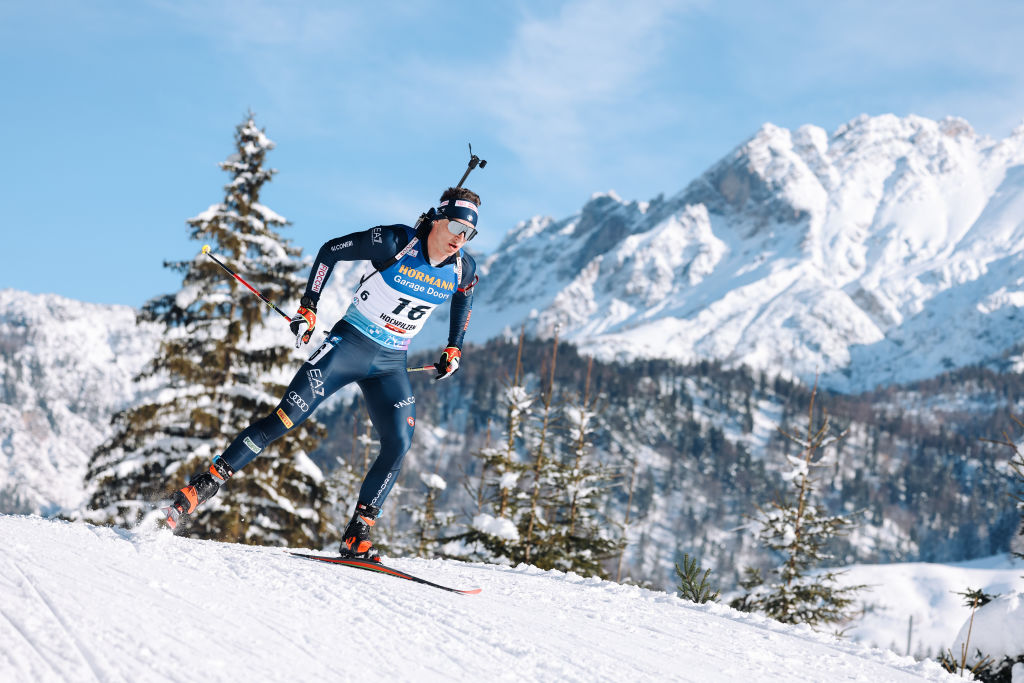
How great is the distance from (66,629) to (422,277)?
3608 millimetres

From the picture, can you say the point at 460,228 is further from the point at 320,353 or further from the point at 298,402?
the point at 298,402

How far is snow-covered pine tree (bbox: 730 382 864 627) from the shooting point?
43.7 ft

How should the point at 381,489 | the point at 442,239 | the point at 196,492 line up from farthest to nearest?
the point at 381,489
the point at 442,239
the point at 196,492

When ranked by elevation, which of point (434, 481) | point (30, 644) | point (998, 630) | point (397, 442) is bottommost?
point (30, 644)

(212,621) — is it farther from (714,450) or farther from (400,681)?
(714,450)

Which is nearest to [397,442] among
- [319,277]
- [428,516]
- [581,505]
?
[319,277]

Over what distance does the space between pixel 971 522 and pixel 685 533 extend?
6464 cm

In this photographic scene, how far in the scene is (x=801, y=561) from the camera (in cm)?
1432

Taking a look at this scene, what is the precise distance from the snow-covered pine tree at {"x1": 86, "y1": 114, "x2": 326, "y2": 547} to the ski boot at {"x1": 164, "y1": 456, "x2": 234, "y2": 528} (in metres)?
9.99

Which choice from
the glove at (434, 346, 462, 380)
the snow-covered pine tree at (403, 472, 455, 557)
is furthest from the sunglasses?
the snow-covered pine tree at (403, 472, 455, 557)

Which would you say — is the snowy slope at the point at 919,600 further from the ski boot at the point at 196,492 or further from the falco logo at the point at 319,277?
the ski boot at the point at 196,492

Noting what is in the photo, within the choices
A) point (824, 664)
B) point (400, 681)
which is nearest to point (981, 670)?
point (824, 664)

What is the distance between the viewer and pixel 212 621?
3.50 metres

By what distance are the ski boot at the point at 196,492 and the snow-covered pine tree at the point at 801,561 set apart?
951cm
